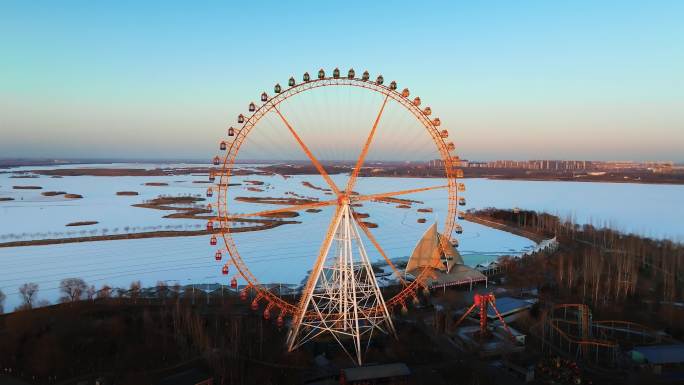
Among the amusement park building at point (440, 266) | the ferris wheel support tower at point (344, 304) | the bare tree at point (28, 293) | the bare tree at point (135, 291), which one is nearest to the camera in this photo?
the ferris wheel support tower at point (344, 304)

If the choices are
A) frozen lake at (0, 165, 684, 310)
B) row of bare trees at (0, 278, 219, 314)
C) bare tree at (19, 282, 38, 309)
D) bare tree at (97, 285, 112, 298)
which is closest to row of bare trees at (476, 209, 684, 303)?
frozen lake at (0, 165, 684, 310)

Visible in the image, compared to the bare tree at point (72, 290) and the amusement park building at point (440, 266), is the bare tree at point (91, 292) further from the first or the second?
the amusement park building at point (440, 266)

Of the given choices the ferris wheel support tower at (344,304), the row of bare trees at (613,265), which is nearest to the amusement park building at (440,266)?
the row of bare trees at (613,265)

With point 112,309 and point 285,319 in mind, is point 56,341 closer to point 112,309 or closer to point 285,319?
point 112,309

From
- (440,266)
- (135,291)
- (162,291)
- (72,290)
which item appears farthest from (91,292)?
(440,266)

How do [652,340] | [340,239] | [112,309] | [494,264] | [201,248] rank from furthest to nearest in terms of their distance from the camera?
[201,248], [494,264], [112,309], [652,340], [340,239]

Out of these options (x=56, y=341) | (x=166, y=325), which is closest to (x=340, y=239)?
(x=166, y=325)

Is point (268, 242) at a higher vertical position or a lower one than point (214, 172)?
lower
